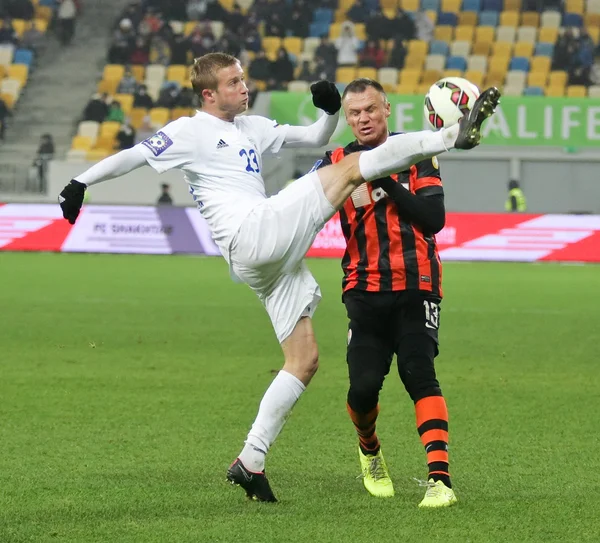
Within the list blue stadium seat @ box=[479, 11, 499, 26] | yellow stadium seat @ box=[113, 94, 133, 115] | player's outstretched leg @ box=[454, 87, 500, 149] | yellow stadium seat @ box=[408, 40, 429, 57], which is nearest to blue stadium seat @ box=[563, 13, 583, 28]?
blue stadium seat @ box=[479, 11, 499, 26]

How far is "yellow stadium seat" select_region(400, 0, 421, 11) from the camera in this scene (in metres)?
30.3

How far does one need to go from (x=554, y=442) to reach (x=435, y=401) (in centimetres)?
169

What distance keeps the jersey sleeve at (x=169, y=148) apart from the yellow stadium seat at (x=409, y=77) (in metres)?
23.7

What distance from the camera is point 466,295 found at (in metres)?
15.7

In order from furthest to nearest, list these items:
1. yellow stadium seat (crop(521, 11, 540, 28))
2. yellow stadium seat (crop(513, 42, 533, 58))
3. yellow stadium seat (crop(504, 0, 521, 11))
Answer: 1. yellow stadium seat (crop(504, 0, 521, 11))
2. yellow stadium seat (crop(521, 11, 540, 28))
3. yellow stadium seat (crop(513, 42, 533, 58))

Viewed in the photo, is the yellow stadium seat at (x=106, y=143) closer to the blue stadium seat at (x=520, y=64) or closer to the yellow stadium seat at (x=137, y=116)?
the yellow stadium seat at (x=137, y=116)

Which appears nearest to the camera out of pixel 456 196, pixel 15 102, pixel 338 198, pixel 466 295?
pixel 338 198

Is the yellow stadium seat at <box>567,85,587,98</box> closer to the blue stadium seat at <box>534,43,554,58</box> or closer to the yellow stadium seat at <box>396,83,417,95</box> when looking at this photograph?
the blue stadium seat at <box>534,43,554,58</box>

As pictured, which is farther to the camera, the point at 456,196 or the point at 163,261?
the point at 456,196

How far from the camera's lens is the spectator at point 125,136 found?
26641 mm

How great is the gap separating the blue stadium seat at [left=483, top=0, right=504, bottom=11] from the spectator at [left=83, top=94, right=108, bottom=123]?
10.1m

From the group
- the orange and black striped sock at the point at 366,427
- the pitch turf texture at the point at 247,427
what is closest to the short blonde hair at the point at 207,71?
the orange and black striped sock at the point at 366,427

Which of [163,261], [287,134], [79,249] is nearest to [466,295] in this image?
[163,261]

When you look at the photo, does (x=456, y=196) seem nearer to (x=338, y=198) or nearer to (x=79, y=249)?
(x=79, y=249)
